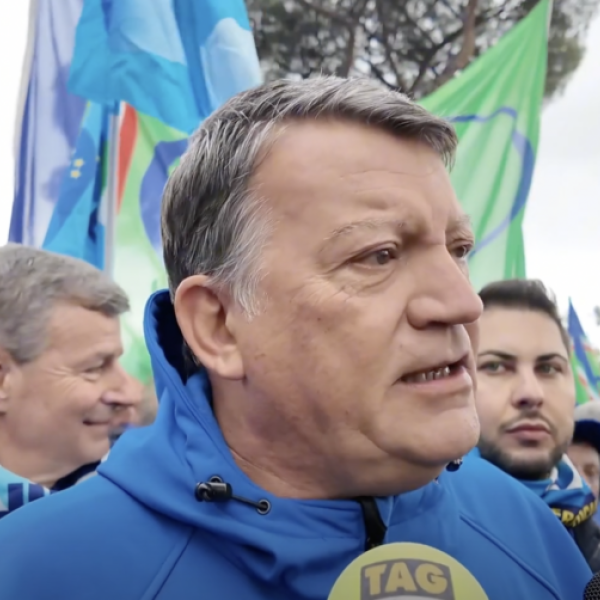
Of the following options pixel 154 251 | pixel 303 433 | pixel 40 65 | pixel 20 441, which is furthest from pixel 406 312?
pixel 40 65

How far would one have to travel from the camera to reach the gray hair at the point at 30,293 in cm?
254

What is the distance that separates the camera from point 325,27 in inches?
396

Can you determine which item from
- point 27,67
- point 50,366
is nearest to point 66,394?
point 50,366

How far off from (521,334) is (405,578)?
7.00ft

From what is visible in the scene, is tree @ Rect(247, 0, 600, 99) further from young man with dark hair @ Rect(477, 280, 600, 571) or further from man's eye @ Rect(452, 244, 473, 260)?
man's eye @ Rect(452, 244, 473, 260)

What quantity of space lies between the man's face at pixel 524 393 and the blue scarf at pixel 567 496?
6 cm

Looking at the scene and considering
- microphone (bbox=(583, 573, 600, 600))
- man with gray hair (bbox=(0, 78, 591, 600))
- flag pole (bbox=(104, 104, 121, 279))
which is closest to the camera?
microphone (bbox=(583, 573, 600, 600))

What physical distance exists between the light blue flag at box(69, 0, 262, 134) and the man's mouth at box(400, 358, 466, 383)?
3305 millimetres

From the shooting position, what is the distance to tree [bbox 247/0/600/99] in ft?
32.6

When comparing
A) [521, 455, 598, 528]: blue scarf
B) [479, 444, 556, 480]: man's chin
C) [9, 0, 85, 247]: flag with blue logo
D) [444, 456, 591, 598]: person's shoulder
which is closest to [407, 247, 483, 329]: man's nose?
[444, 456, 591, 598]: person's shoulder

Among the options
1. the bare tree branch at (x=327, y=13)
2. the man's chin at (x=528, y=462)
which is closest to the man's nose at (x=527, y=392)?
the man's chin at (x=528, y=462)

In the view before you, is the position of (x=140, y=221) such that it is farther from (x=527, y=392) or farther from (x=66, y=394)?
(x=527, y=392)

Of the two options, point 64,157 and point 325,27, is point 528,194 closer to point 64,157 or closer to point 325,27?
point 64,157

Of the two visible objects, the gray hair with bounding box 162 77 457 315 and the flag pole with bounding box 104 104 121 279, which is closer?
the gray hair with bounding box 162 77 457 315
